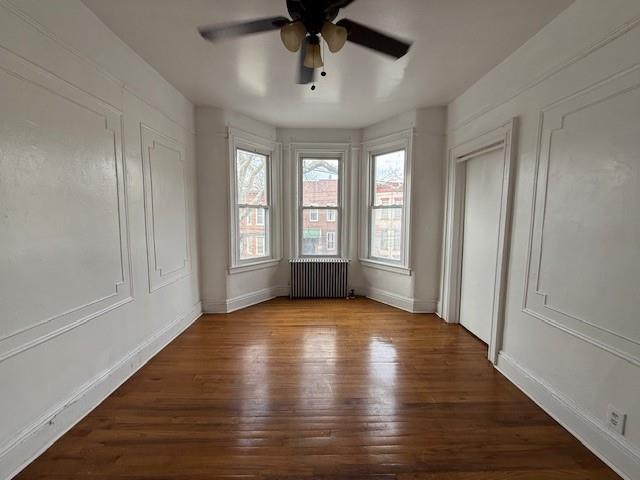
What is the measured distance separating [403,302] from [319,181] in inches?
87.9

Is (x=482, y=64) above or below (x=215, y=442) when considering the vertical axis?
above

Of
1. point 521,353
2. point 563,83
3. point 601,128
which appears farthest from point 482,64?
point 521,353

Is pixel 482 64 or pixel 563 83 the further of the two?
pixel 482 64

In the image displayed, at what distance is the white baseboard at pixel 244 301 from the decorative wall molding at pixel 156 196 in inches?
29.8

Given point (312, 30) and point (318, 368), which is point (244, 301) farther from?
point (312, 30)

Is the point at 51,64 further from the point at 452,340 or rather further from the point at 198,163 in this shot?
the point at 452,340

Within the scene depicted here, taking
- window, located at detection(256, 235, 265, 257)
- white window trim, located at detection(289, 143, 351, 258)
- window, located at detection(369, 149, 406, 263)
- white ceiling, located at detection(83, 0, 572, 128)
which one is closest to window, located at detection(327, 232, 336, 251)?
white window trim, located at detection(289, 143, 351, 258)

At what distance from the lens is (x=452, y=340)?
3.12 m

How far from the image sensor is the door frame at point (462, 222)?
2.45 meters

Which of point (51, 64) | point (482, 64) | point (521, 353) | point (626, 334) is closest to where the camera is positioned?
point (626, 334)

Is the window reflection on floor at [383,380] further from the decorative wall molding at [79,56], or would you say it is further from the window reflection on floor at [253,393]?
the decorative wall molding at [79,56]

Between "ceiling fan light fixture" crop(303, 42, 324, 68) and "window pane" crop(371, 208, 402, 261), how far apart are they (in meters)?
2.65

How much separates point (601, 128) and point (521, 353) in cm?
168

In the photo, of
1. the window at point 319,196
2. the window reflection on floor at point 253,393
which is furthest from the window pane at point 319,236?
the window reflection on floor at point 253,393
